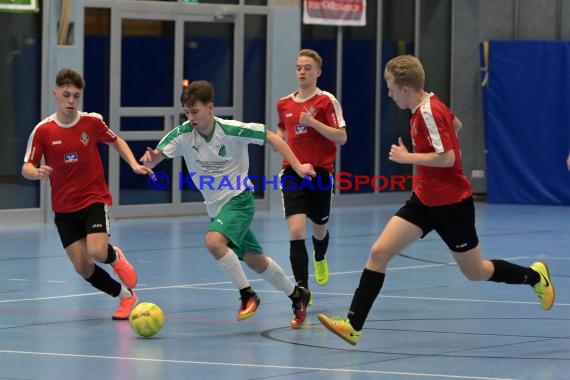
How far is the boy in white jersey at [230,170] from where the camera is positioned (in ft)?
31.5

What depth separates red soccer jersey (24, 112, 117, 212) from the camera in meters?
10.2

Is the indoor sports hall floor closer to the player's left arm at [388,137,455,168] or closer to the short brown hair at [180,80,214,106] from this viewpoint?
the player's left arm at [388,137,455,168]

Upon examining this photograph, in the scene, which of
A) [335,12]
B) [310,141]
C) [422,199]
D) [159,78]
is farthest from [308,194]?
[335,12]

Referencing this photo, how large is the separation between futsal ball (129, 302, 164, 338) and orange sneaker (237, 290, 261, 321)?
68cm

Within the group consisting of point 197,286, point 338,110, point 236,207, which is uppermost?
point 338,110

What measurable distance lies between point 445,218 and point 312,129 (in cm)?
264

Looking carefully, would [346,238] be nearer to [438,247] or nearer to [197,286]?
[438,247]

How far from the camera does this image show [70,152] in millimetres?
10195

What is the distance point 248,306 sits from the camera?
31.8ft

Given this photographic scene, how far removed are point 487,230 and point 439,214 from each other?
936 centimetres

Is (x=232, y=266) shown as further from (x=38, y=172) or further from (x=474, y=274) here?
(x=474, y=274)

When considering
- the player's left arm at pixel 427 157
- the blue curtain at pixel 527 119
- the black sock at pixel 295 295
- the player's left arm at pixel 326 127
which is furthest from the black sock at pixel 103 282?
the blue curtain at pixel 527 119

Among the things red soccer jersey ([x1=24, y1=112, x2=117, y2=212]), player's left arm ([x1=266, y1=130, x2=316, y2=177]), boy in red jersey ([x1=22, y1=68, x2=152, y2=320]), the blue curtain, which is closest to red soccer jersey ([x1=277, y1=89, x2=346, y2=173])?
player's left arm ([x1=266, y1=130, x2=316, y2=177])

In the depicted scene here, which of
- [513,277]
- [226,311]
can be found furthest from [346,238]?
[513,277]
